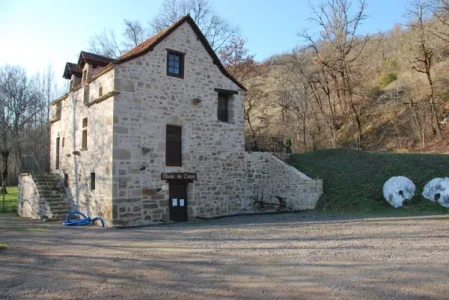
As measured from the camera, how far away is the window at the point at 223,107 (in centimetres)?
1806

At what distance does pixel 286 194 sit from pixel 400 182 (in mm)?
5055

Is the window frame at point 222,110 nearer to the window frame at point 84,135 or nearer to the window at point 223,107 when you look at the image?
the window at point 223,107

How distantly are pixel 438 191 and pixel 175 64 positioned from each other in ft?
41.5

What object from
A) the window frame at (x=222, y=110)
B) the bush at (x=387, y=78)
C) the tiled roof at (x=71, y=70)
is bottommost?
the window frame at (x=222, y=110)

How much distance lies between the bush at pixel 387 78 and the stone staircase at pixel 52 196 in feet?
96.7

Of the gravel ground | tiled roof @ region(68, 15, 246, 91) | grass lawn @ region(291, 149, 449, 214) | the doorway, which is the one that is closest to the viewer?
the gravel ground

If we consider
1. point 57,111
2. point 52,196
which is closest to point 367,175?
point 52,196

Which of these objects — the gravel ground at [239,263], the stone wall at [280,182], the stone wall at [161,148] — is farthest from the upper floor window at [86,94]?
the stone wall at [280,182]

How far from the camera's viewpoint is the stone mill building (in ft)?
47.2

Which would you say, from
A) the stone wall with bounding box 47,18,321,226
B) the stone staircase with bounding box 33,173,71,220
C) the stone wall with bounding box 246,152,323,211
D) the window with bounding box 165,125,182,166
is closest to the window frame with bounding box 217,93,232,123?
the stone wall with bounding box 47,18,321,226

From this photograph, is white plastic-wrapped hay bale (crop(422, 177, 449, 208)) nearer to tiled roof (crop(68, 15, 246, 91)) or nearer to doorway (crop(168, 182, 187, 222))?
tiled roof (crop(68, 15, 246, 91))

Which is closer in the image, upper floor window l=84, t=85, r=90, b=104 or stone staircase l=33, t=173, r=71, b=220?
upper floor window l=84, t=85, r=90, b=104

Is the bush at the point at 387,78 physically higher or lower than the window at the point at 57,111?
higher

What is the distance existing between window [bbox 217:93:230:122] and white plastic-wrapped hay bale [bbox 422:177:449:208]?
963cm
